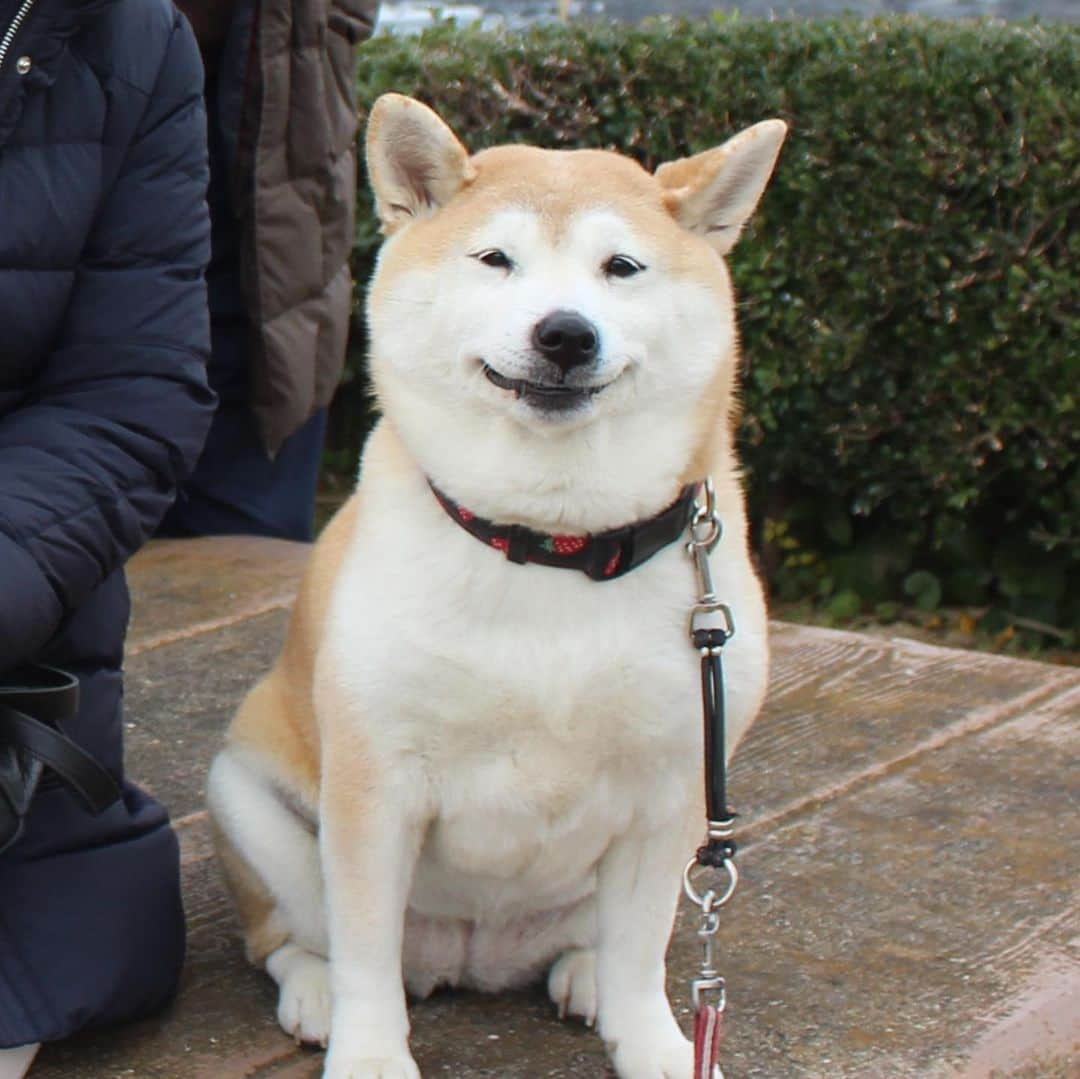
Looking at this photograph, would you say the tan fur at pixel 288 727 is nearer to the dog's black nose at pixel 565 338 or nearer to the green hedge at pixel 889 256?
the dog's black nose at pixel 565 338

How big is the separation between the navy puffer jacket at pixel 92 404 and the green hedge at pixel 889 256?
222 centimetres

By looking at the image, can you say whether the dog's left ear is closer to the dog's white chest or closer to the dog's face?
the dog's face

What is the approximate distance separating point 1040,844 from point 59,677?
A: 1629mm

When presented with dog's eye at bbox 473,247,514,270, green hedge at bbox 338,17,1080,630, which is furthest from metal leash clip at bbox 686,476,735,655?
green hedge at bbox 338,17,1080,630

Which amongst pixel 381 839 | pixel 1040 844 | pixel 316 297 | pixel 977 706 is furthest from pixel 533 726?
pixel 316 297

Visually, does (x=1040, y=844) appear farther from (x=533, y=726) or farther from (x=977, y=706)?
(x=533, y=726)

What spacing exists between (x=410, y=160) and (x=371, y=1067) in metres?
1.12

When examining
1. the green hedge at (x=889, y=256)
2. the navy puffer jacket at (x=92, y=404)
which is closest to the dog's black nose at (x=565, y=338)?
the navy puffer jacket at (x=92, y=404)

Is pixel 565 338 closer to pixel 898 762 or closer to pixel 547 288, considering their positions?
pixel 547 288

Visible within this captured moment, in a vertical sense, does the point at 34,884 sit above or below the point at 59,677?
below

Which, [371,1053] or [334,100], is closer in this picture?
[371,1053]

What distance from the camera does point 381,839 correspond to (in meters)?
2.19

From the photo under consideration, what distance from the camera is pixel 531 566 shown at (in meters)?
2.18

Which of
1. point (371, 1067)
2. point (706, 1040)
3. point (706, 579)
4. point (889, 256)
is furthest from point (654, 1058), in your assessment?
point (889, 256)
